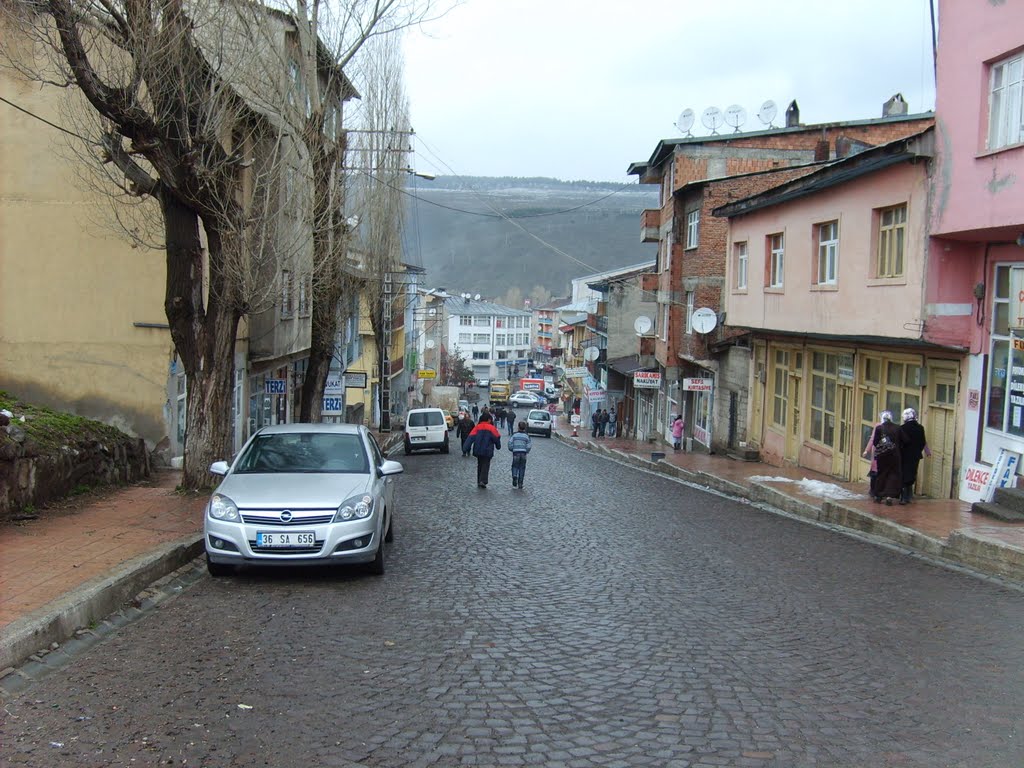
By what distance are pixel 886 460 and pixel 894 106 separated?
27.2 meters

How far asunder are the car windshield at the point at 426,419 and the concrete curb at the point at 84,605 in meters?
25.1

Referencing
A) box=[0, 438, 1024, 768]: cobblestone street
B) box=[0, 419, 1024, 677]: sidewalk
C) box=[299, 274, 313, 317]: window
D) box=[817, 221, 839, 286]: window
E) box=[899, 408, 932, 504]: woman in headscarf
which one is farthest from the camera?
box=[299, 274, 313, 317]: window

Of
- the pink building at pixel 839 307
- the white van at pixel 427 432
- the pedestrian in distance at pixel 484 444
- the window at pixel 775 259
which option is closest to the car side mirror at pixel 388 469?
the pedestrian in distance at pixel 484 444

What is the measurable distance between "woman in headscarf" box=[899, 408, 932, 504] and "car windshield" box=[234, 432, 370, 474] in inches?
352

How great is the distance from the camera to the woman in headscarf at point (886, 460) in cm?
1518

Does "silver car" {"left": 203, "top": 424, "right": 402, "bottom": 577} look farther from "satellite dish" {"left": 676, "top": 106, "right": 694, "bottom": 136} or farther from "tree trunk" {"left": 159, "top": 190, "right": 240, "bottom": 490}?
"satellite dish" {"left": 676, "top": 106, "right": 694, "bottom": 136}

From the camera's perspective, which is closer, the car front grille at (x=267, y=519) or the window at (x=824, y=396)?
the car front grille at (x=267, y=519)

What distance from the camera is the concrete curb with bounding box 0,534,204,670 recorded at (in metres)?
6.65

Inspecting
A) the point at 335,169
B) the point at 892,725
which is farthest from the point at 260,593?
the point at 335,169

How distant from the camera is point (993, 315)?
606 inches

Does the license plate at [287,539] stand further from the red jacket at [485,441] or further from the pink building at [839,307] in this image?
the pink building at [839,307]

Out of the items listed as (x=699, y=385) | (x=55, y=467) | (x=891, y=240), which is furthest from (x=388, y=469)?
(x=699, y=385)

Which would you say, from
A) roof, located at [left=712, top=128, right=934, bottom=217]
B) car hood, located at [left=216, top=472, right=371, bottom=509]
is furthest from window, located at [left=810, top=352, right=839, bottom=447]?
car hood, located at [left=216, top=472, right=371, bottom=509]

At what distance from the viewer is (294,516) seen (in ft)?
30.8
